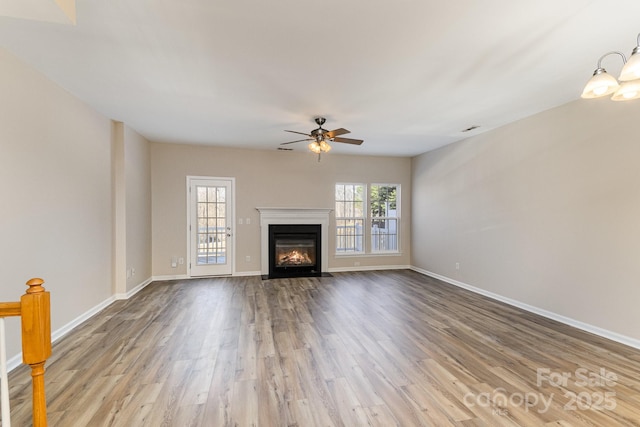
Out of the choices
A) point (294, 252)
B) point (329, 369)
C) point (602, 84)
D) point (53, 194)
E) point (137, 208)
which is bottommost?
point (329, 369)

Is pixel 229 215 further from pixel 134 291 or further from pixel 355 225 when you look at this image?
pixel 355 225

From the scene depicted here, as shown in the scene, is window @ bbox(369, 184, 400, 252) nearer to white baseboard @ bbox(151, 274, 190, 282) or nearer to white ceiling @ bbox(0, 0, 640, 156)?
white ceiling @ bbox(0, 0, 640, 156)

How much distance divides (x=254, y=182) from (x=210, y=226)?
51.3 inches

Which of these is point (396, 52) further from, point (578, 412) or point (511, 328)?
point (511, 328)

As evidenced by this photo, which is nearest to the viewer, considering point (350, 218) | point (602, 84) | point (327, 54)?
point (602, 84)

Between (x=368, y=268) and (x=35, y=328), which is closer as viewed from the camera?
(x=35, y=328)

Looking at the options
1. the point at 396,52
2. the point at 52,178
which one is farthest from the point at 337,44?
the point at 52,178

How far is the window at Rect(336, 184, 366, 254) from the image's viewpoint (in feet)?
21.6

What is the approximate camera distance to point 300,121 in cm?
410

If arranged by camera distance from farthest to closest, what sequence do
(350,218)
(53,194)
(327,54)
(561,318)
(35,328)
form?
(350,218) < (561,318) < (53,194) < (327,54) < (35,328)

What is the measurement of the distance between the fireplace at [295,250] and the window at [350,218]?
61 centimetres

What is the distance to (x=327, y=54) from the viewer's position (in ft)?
7.79

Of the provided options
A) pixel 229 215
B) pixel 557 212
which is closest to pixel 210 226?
pixel 229 215

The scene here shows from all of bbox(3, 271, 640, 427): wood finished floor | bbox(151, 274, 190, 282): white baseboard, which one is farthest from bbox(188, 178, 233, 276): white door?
bbox(3, 271, 640, 427): wood finished floor
